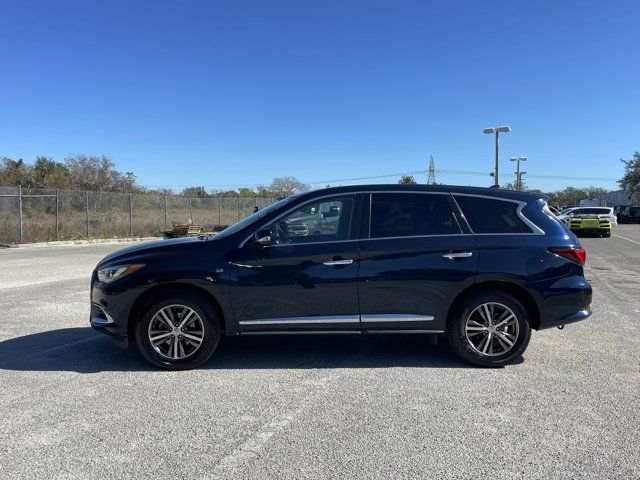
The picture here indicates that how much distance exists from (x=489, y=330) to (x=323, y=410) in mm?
2002

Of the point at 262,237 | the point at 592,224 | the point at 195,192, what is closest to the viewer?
the point at 262,237

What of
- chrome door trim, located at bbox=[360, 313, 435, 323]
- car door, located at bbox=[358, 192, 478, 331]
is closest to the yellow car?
car door, located at bbox=[358, 192, 478, 331]

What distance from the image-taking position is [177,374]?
4.88m

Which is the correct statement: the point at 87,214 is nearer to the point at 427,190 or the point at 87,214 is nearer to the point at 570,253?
the point at 427,190

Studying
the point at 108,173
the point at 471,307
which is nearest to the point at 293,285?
the point at 471,307

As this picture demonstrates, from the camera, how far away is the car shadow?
512cm

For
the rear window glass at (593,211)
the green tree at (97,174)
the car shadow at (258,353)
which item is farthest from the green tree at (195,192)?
the car shadow at (258,353)

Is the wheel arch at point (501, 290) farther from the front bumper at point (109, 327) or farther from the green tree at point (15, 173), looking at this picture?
the green tree at point (15, 173)

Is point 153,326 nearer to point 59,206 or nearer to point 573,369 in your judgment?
point 573,369

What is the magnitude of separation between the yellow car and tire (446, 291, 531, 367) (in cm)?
2236

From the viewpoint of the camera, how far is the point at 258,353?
554 cm

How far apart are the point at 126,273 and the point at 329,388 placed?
7.41ft

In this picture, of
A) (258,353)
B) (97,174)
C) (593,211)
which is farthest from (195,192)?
(258,353)

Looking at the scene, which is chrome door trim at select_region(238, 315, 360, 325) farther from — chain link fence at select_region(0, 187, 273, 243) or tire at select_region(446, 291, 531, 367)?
chain link fence at select_region(0, 187, 273, 243)
